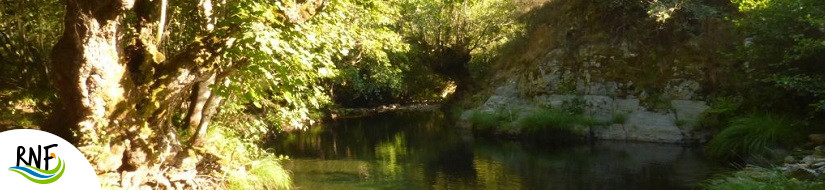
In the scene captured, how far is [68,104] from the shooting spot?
7793mm

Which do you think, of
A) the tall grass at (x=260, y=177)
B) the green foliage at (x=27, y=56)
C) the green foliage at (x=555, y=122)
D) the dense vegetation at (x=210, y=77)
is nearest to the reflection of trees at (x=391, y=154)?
the dense vegetation at (x=210, y=77)

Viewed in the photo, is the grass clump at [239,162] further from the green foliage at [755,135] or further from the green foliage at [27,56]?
the green foliage at [755,135]

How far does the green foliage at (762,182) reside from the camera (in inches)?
349

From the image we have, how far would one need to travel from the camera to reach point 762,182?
373 inches

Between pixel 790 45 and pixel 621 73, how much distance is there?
9.45m

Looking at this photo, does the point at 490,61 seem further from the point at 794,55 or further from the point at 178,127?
the point at 178,127

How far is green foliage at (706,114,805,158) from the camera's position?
43.8 feet

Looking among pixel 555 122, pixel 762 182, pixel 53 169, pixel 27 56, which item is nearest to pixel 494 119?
pixel 555 122

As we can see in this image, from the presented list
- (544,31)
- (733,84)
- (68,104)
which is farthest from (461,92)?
(68,104)

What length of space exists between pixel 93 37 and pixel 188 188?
3.26 metres

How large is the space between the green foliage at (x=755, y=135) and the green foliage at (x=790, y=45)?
0.63m

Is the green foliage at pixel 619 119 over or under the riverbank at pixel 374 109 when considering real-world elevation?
under

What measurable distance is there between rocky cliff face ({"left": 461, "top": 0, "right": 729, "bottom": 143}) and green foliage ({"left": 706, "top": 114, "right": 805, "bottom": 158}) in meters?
4.05

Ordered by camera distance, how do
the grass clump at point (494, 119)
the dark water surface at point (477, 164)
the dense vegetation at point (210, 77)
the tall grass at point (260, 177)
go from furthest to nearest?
the grass clump at point (494, 119), the dark water surface at point (477, 164), the tall grass at point (260, 177), the dense vegetation at point (210, 77)
